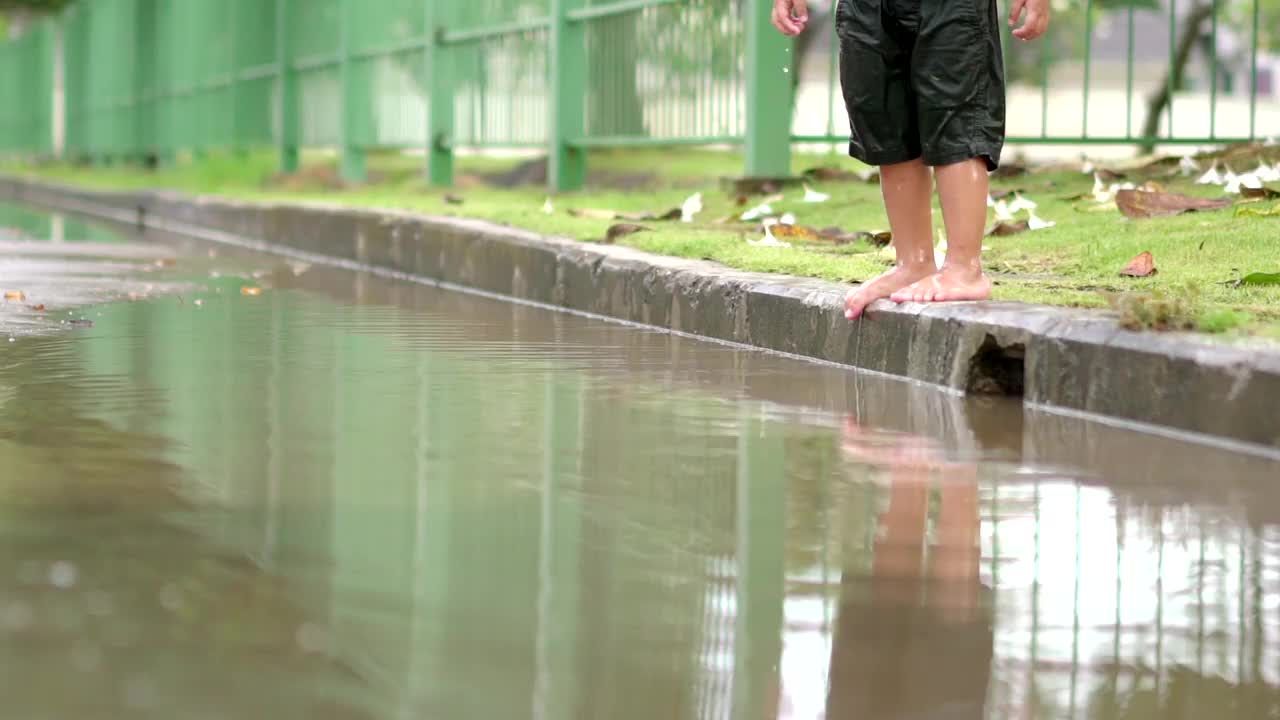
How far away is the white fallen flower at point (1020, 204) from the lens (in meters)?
7.10

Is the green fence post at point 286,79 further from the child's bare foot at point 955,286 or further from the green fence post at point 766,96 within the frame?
the child's bare foot at point 955,286

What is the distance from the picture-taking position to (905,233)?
4988 mm

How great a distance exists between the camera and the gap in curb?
445cm

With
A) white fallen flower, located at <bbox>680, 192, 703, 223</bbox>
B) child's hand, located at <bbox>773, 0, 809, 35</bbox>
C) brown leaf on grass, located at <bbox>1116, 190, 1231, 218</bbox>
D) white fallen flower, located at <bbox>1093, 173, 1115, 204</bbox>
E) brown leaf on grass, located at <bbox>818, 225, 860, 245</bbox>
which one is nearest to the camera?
child's hand, located at <bbox>773, 0, 809, 35</bbox>

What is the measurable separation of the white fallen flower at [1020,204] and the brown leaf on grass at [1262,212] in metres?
1.08

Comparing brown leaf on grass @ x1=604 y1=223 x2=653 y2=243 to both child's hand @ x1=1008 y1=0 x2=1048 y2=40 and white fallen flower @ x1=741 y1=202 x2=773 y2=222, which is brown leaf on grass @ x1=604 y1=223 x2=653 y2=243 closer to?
white fallen flower @ x1=741 y1=202 x2=773 y2=222

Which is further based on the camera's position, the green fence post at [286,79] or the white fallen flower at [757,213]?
the green fence post at [286,79]

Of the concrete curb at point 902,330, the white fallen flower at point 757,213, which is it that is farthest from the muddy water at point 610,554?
the white fallen flower at point 757,213

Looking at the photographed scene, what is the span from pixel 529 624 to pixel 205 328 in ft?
12.8

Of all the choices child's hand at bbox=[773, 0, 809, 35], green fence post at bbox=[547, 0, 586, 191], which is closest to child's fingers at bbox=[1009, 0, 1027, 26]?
child's hand at bbox=[773, 0, 809, 35]

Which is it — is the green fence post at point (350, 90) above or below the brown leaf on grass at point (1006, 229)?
above

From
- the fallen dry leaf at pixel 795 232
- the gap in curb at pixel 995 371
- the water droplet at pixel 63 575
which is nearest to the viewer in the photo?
the water droplet at pixel 63 575

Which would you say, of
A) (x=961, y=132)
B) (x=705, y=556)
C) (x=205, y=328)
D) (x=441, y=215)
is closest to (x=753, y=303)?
(x=961, y=132)

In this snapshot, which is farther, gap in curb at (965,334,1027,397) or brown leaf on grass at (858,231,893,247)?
brown leaf on grass at (858,231,893,247)
